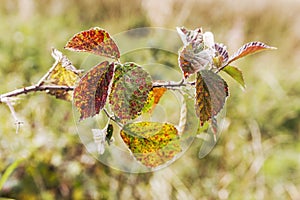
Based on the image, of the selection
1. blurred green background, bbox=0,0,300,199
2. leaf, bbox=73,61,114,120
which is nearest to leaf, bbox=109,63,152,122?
leaf, bbox=73,61,114,120

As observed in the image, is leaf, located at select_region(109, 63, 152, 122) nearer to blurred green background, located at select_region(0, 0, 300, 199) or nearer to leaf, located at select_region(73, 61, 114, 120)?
leaf, located at select_region(73, 61, 114, 120)

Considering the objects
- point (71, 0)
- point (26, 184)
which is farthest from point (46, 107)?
point (71, 0)

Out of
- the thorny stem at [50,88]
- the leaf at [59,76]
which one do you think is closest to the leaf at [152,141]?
the thorny stem at [50,88]

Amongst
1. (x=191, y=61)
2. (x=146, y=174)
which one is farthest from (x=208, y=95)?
(x=146, y=174)

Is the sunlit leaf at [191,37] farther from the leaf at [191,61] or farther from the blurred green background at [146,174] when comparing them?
the blurred green background at [146,174]

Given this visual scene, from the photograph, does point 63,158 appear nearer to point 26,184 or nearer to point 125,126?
point 26,184

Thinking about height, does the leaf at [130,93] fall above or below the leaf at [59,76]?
below
